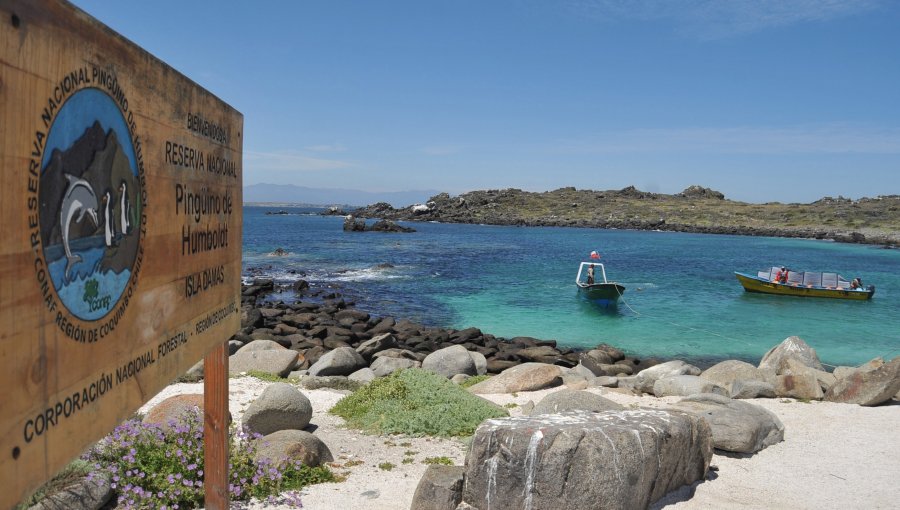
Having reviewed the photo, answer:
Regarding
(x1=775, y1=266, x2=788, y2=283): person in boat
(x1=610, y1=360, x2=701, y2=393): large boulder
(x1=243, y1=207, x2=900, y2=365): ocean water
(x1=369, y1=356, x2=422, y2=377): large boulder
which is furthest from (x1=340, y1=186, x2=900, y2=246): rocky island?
(x1=369, y1=356, x2=422, y2=377): large boulder

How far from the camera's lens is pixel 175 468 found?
7555mm

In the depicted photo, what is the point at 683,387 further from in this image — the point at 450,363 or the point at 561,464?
the point at 561,464

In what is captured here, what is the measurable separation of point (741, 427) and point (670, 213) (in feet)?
429

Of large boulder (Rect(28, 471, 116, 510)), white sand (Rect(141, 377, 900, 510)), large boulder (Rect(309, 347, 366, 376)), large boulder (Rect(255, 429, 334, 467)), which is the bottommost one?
large boulder (Rect(309, 347, 366, 376))

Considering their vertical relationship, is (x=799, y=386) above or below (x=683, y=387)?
above

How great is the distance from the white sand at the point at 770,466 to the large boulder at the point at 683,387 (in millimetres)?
1178

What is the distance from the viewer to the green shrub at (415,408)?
34.6 ft

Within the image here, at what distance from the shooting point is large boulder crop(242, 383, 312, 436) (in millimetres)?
9750

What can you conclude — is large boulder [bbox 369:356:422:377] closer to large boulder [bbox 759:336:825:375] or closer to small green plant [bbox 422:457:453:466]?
small green plant [bbox 422:457:453:466]

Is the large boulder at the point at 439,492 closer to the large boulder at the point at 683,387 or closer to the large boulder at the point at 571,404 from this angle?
the large boulder at the point at 571,404

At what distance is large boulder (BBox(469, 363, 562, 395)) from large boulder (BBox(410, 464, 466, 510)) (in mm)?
6324

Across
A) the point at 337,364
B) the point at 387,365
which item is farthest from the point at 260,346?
the point at 387,365

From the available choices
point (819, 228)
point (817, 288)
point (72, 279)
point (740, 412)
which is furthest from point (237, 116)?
point (819, 228)

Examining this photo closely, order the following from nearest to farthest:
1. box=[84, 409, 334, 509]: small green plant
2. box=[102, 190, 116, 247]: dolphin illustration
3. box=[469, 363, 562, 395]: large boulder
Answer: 1. box=[102, 190, 116, 247]: dolphin illustration
2. box=[84, 409, 334, 509]: small green plant
3. box=[469, 363, 562, 395]: large boulder
